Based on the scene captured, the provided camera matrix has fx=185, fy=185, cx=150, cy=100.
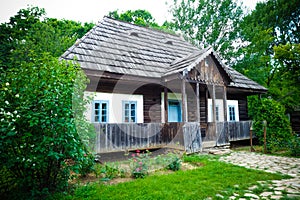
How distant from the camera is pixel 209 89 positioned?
10680 mm

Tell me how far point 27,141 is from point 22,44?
591 inches

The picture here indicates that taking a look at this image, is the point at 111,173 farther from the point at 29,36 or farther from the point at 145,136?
the point at 29,36

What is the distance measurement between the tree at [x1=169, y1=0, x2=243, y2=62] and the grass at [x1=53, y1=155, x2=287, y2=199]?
57.8 feet

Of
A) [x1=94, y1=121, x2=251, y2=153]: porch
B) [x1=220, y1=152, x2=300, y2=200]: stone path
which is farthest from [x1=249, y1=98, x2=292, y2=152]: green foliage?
[x1=220, y1=152, x2=300, y2=200]: stone path

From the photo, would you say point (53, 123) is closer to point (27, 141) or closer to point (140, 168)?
point (27, 141)

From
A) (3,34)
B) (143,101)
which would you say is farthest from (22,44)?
(143,101)

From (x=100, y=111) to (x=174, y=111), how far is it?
435 cm

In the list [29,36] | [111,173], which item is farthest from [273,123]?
[29,36]

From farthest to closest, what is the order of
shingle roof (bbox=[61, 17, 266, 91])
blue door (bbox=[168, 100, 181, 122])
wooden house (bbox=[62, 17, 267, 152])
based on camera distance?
blue door (bbox=[168, 100, 181, 122]) < shingle roof (bbox=[61, 17, 266, 91]) < wooden house (bbox=[62, 17, 267, 152])

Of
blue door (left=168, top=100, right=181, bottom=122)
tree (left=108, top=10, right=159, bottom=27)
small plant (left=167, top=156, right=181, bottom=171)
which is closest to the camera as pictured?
small plant (left=167, top=156, right=181, bottom=171)

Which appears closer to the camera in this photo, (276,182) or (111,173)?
(276,182)

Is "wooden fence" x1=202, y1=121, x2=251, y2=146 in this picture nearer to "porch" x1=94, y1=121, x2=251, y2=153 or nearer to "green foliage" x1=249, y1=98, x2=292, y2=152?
"porch" x1=94, y1=121, x2=251, y2=153

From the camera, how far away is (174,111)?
10.4 meters

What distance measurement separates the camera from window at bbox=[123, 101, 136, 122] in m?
8.38
